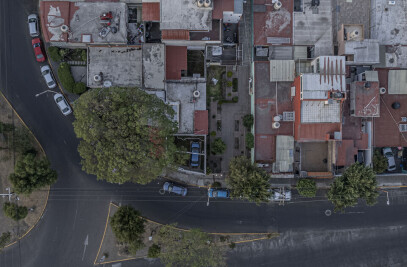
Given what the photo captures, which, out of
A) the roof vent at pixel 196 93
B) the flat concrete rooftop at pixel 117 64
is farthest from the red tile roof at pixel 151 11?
the roof vent at pixel 196 93

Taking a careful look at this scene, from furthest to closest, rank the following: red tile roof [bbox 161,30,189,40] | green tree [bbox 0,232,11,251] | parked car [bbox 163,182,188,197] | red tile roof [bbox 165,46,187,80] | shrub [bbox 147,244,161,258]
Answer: parked car [bbox 163,182,188,197]
red tile roof [bbox 165,46,187,80]
green tree [bbox 0,232,11,251]
shrub [bbox 147,244,161,258]
red tile roof [bbox 161,30,189,40]

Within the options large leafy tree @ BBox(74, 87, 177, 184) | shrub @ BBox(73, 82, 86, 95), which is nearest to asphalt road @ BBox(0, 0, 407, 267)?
shrub @ BBox(73, 82, 86, 95)

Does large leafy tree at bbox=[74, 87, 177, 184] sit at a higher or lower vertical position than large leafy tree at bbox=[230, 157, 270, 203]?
higher

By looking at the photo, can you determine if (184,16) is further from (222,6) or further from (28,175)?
(28,175)

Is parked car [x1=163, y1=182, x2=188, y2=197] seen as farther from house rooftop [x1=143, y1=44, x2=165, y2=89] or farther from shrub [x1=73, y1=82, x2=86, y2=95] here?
shrub [x1=73, y1=82, x2=86, y2=95]

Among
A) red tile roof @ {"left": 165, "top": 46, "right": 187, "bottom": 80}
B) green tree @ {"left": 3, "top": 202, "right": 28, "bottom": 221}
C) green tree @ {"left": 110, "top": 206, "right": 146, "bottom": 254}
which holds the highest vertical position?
red tile roof @ {"left": 165, "top": 46, "right": 187, "bottom": 80}

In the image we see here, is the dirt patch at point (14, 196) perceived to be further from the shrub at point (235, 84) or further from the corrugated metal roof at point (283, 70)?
the corrugated metal roof at point (283, 70)
